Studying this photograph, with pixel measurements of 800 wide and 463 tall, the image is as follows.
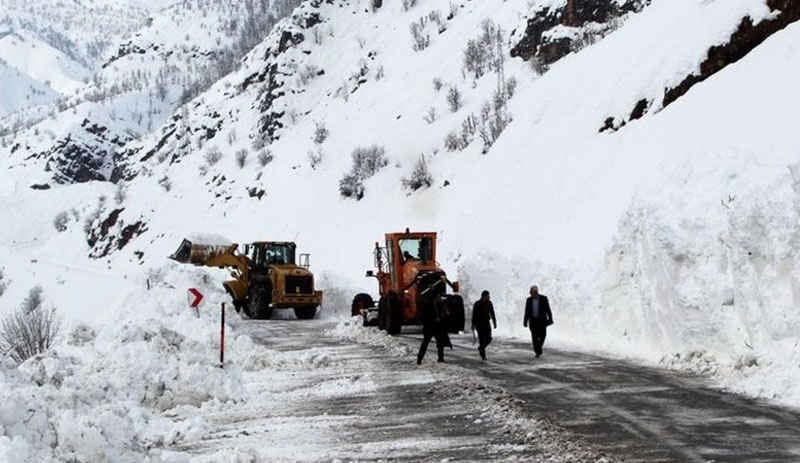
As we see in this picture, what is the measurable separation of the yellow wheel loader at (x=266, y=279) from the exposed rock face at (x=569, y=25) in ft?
71.8

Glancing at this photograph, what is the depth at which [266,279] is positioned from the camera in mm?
31609

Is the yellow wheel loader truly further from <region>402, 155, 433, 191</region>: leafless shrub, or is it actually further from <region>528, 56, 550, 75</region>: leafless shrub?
<region>528, 56, 550, 75</region>: leafless shrub

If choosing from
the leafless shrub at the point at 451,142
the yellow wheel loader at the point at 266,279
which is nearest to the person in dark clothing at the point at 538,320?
the yellow wheel loader at the point at 266,279

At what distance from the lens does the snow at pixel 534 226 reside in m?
12.5

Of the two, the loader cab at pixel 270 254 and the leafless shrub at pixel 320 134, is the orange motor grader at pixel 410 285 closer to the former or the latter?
the loader cab at pixel 270 254

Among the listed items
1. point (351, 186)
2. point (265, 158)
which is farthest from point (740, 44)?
point (265, 158)

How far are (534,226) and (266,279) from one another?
34.0ft

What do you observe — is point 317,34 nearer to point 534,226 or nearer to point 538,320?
point 534,226

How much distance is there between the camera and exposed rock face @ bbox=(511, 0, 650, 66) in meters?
45.7

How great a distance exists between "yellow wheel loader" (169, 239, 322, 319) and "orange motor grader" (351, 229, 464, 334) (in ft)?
21.9

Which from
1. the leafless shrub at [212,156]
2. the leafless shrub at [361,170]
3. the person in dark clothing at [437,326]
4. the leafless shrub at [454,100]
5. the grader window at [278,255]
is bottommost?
the person in dark clothing at [437,326]

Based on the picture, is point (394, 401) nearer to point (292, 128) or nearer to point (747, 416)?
point (747, 416)

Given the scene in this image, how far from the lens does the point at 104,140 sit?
16825 centimetres

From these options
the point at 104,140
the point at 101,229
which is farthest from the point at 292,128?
the point at 104,140
